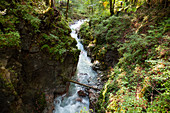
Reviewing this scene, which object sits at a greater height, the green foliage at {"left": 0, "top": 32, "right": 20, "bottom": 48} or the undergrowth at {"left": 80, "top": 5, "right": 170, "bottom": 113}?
the green foliage at {"left": 0, "top": 32, "right": 20, "bottom": 48}

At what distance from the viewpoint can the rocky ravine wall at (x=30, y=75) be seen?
4.16 meters

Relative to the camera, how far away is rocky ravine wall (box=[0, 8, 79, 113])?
4156 mm

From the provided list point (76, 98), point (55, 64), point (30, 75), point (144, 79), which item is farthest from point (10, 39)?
point (144, 79)

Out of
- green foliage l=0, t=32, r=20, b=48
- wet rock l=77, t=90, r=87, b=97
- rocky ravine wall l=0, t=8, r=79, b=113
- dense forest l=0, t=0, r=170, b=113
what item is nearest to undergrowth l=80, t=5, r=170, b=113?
dense forest l=0, t=0, r=170, b=113

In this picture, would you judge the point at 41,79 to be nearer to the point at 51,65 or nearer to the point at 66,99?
the point at 51,65

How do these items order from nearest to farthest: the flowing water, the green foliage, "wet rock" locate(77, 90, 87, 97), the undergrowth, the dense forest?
1. the undergrowth
2. the dense forest
3. the green foliage
4. the flowing water
5. "wet rock" locate(77, 90, 87, 97)

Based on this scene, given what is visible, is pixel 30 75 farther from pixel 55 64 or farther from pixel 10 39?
pixel 10 39

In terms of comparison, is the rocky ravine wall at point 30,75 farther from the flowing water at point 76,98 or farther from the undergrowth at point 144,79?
the undergrowth at point 144,79

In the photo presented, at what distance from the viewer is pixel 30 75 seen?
5.37 m

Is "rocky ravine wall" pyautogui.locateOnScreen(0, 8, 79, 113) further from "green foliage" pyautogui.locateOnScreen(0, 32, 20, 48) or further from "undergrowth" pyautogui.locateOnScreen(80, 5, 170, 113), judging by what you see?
"undergrowth" pyautogui.locateOnScreen(80, 5, 170, 113)

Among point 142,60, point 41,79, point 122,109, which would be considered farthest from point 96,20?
point 122,109

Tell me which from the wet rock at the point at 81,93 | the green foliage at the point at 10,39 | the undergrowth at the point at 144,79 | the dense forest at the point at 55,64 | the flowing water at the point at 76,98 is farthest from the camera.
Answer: the wet rock at the point at 81,93

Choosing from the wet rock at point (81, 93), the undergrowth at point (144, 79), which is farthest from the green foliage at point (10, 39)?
the wet rock at point (81, 93)

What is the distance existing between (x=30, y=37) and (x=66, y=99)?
513 centimetres
